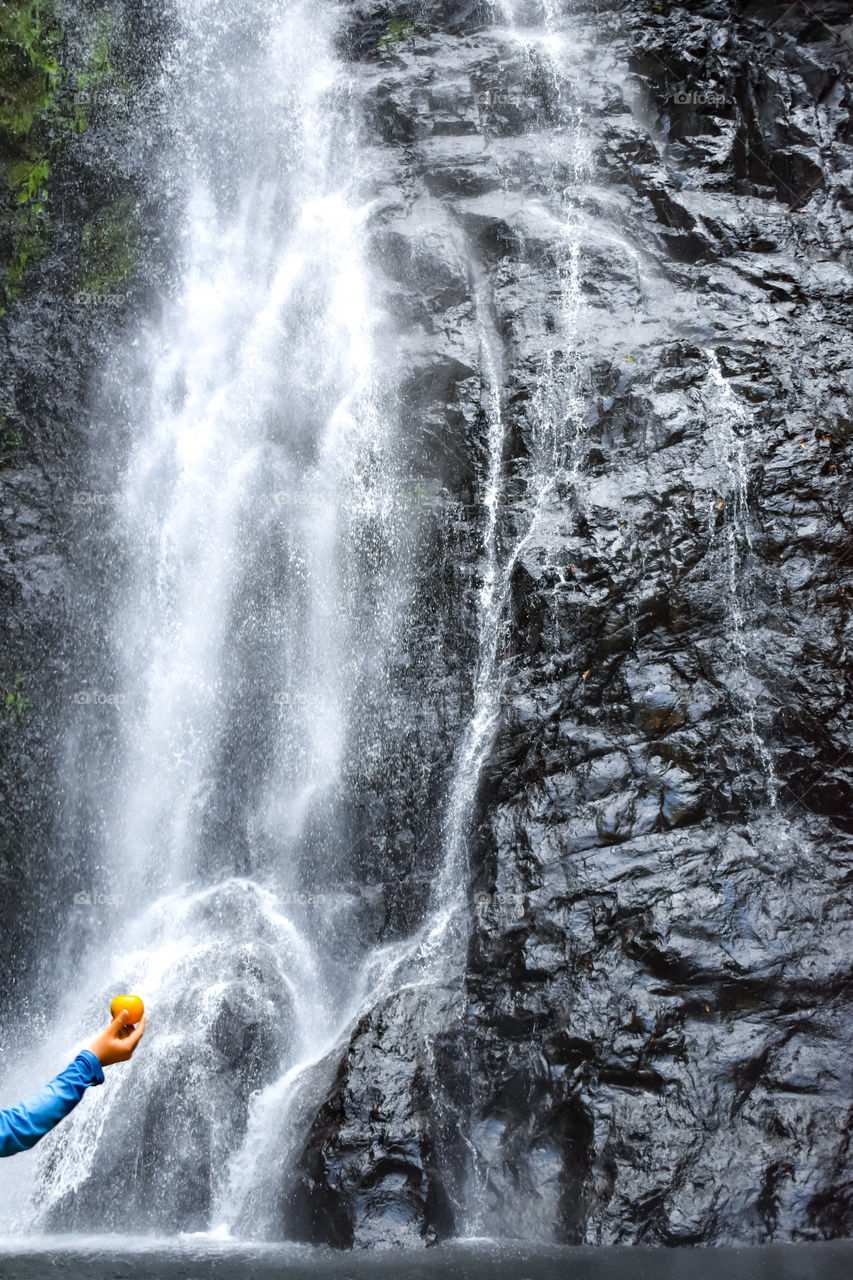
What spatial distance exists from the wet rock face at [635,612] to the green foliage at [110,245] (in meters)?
2.80

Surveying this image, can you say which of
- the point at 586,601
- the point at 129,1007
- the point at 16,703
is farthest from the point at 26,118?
the point at 129,1007

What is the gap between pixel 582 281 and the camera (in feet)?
32.0

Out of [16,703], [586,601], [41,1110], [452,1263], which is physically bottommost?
[452,1263]

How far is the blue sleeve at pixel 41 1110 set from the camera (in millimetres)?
2014

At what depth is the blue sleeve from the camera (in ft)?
6.61

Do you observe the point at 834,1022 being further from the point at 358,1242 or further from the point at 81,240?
the point at 81,240

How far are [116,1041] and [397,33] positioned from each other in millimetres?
12232

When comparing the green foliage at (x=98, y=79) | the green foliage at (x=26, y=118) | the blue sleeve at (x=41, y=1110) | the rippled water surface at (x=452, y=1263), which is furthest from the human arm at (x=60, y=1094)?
the green foliage at (x=98, y=79)

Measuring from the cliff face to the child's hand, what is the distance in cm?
440

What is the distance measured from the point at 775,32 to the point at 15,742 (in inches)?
428

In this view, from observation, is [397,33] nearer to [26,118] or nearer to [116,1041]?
[26,118]

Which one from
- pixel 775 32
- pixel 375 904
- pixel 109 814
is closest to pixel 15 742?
pixel 109 814

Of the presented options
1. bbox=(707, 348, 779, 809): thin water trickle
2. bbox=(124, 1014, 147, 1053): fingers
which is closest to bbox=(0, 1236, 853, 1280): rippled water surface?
bbox=(707, 348, 779, 809): thin water trickle

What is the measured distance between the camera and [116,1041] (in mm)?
2139
